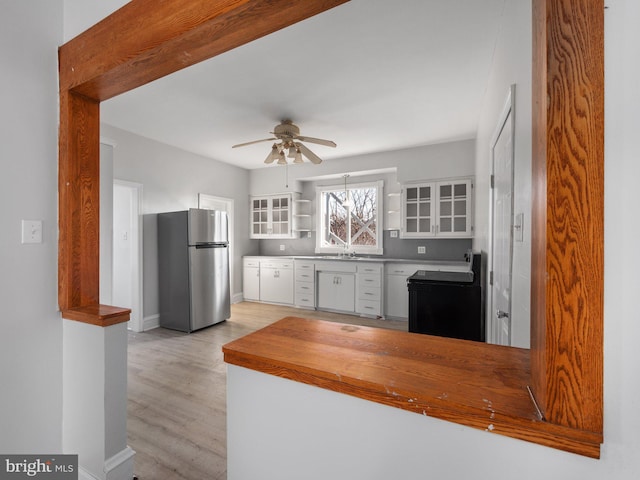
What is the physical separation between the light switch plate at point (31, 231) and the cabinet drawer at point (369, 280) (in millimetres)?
3842

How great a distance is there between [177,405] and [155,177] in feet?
10.5

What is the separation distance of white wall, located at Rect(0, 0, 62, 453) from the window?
4.32 meters

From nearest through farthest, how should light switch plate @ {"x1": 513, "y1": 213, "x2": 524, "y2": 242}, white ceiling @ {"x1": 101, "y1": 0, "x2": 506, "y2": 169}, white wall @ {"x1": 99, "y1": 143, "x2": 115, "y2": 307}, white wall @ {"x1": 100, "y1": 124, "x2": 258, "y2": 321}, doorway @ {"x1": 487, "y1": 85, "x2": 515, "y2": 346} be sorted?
light switch plate @ {"x1": 513, "y1": 213, "x2": 524, "y2": 242} → doorway @ {"x1": 487, "y1": 85, "x2": 515, "y2": 346} → white ceiling @ {"x1": 101, "y1": 0, "x2": 506, "y2": 169} → white wall @ {"x1": 99, "y1": 143, "x2": 115, "y2": 307} → white wall @ {"x1": 100, "y1": 124, "x2": 258, "y2": 321}

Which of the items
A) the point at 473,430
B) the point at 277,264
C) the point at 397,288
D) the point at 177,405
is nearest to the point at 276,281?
the point at 277,264

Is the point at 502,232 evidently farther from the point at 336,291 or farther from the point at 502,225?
the point at 336,291

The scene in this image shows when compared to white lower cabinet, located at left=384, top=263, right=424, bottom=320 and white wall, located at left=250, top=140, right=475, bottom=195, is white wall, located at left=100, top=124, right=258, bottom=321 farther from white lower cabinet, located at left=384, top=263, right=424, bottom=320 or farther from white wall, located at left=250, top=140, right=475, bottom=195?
white lower cabinet, located at left=384, top=263, right=424, bottom=320

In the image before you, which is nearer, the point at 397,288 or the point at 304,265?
the point at 397,288

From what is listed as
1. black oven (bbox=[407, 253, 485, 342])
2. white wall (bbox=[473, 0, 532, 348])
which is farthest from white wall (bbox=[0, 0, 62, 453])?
A: black oven (bbox=[407, 253, 485, 342])

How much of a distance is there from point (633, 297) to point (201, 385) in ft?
9.00

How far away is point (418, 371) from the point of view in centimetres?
79

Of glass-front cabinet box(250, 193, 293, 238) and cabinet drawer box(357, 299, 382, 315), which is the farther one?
glass-front cabinet box(250, 193, 293, 238)

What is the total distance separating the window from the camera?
5281 millimetres

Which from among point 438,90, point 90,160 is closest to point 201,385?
point 90,160

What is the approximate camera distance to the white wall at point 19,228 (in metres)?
1.40
